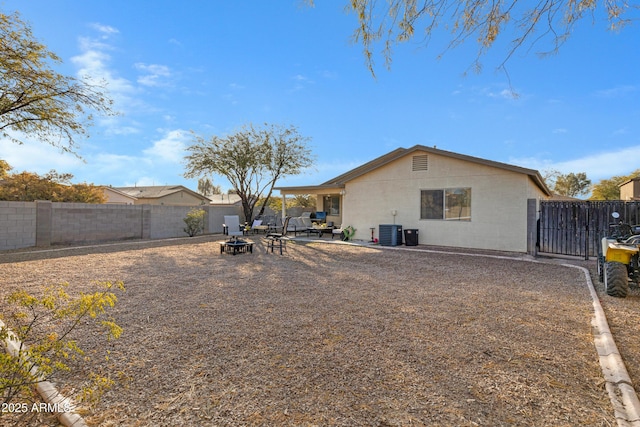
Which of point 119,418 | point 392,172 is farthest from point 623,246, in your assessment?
point 392,172

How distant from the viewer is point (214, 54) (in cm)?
975

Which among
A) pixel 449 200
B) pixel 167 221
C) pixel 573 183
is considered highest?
pixel 573 183

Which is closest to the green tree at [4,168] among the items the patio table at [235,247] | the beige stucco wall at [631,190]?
the patio table at [235,247]

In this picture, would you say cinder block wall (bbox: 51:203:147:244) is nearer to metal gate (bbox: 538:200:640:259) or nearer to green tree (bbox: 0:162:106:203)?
green tree (bbox: 0:162:106:203)

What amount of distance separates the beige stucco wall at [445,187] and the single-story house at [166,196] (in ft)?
78.5

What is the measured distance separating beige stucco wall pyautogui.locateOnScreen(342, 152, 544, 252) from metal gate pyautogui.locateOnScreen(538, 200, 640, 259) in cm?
59

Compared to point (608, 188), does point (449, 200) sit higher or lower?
lower

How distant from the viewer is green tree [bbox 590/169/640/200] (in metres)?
33.3

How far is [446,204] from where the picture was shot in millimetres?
10891

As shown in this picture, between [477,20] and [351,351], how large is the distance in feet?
12.4

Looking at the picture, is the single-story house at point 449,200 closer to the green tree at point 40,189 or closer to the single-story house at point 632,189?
the green tree at point 40,189

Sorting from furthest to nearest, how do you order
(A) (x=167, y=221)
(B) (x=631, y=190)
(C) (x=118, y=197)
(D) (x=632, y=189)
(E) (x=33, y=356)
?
(C) (x=118, y=197) < (B) (x=631, y=190) < (D) (x=632, y=189) < (A) (x=167, y=221) < (E) (x=33, y=356)

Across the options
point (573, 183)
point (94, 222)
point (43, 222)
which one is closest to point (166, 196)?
point (94, 222)

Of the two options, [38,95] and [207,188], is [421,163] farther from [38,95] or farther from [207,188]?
[207,188]
